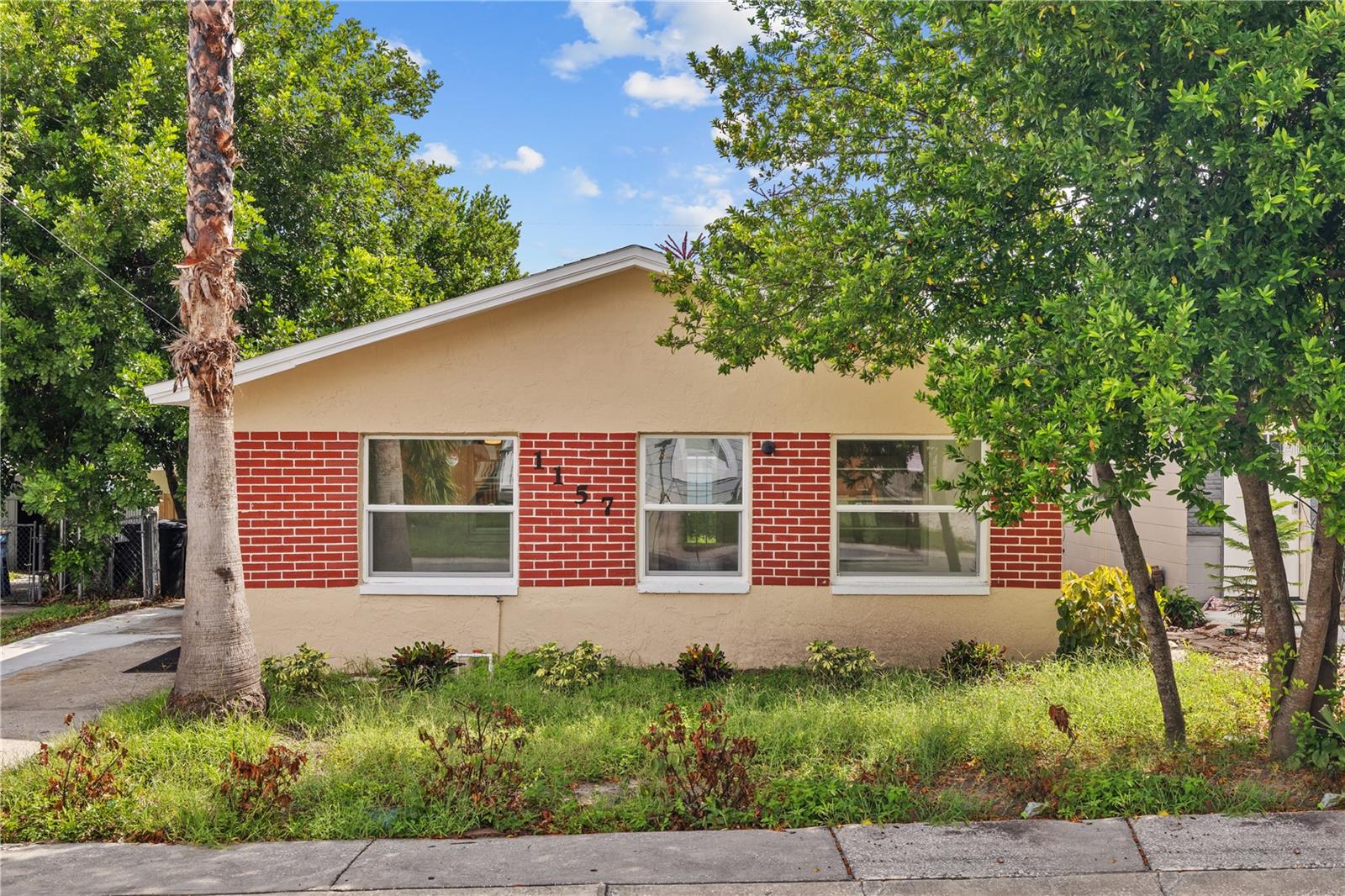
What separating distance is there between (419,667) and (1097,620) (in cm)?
652

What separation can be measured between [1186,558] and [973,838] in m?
8.78

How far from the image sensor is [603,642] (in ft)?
29.8

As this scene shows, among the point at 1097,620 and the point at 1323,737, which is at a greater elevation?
the point at 1097,620

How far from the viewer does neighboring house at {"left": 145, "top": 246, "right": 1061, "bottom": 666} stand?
901 cm

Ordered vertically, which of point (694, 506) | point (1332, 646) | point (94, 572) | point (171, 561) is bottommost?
point (94, 572)

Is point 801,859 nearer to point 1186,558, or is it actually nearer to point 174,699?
point 174,699

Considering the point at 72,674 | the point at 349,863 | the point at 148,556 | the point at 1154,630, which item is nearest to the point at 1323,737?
the point at 1154,630

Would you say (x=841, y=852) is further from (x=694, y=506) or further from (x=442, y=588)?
(x=442, y=588)

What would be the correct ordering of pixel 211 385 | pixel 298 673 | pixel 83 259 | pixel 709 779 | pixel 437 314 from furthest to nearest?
pixel 83 259
pixel 437 314
pixel 298 673
pixel 211 385
pixel 709 779

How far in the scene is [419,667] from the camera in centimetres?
809

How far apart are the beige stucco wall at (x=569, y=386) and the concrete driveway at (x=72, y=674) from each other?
2.85m

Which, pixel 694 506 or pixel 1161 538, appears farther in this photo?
pixel 1161 538

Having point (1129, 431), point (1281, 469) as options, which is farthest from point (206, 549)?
point (1281, 469)

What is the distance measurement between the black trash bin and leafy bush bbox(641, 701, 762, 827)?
12.4 metres
